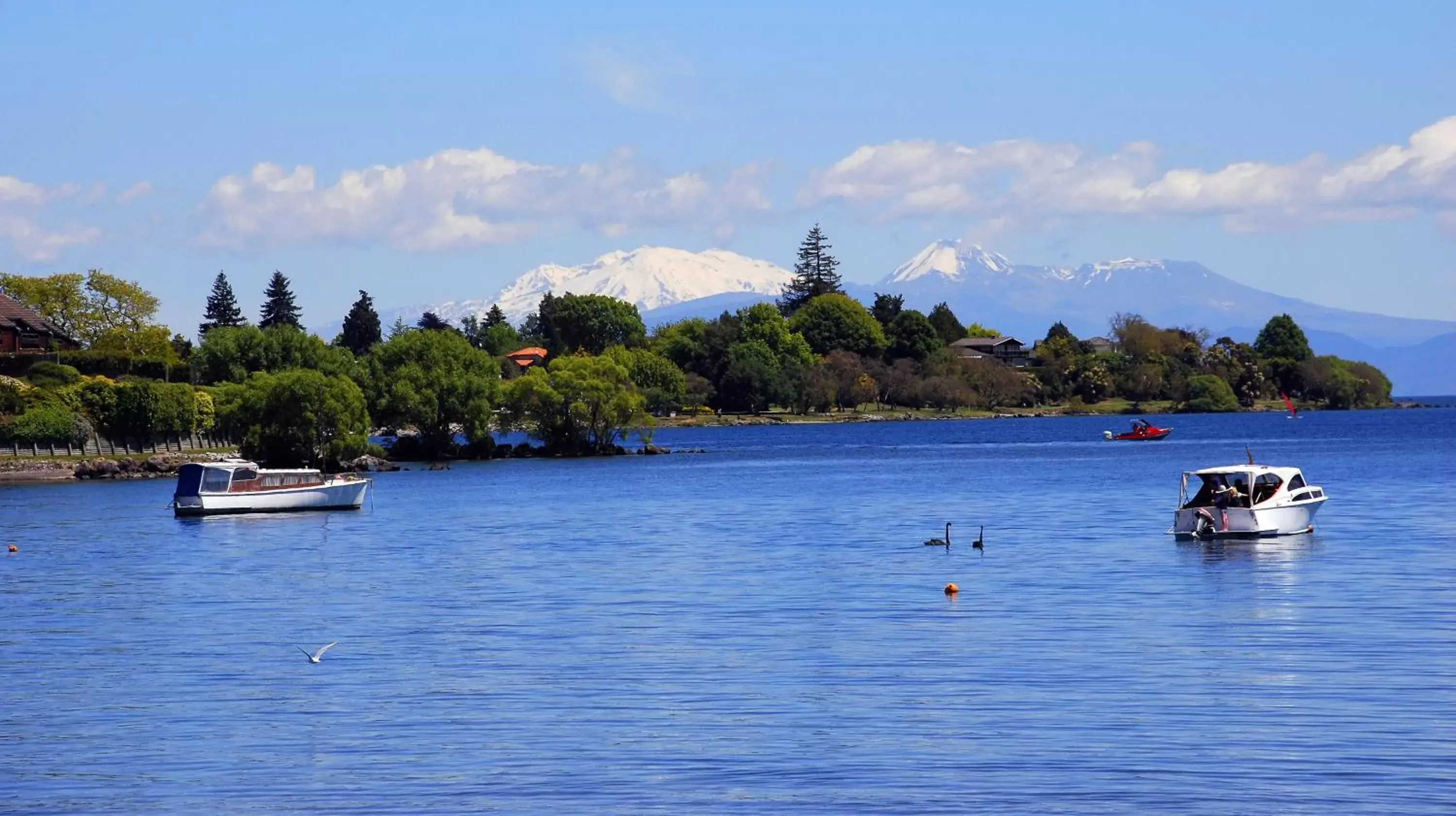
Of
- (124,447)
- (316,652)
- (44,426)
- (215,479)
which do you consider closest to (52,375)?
(124,447)

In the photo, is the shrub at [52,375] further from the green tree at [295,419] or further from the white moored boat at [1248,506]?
the white moored boat at [1248,506]

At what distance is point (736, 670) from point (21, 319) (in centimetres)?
12690

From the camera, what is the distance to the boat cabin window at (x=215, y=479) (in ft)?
267

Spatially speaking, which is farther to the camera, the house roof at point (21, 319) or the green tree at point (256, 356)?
the green tree at point (256, 356)

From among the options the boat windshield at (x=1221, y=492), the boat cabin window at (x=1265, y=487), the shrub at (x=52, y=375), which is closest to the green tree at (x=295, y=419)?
the shrub at (x=52, y=375)

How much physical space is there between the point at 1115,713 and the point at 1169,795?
5.18 m

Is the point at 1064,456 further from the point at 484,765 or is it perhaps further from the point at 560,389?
the point at 484,765

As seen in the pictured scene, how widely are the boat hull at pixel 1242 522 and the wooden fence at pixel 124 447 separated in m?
82.3

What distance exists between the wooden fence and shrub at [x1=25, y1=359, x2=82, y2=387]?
601 centimetres

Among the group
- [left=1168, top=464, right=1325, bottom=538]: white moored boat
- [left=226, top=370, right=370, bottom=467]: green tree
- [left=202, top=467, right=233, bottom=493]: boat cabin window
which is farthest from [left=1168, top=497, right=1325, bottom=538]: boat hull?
[left=226, top=370, right=370, bottom=467]: green tree

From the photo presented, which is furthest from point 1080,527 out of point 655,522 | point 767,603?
point 767,603

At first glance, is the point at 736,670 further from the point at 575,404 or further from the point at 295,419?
the point at 575,404

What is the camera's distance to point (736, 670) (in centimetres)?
3178

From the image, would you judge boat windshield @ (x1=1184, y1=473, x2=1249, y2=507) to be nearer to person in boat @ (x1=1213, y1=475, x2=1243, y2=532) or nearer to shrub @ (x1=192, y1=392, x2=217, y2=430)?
person in boat @ (x1=1213, y1=475, x2=1243, y2=532)
